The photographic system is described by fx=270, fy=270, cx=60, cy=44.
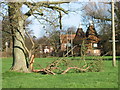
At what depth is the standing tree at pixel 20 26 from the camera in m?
17.0

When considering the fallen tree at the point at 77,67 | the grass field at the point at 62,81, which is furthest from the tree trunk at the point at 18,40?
the grass field at the point at 62,81

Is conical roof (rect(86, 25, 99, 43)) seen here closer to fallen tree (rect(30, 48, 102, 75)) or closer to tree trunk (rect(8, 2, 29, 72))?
fallen tree (rect(30, 48, 102, 75))

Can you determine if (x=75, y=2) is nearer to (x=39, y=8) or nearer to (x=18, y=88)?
(x=39, y=8)

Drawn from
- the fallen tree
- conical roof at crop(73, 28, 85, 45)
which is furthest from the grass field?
conical roof at crop(73, 28, 85, 45)

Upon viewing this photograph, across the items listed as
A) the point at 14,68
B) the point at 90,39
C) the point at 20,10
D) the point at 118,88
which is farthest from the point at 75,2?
the point at 90,39

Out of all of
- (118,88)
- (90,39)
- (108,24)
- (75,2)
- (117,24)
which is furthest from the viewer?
(90,39)

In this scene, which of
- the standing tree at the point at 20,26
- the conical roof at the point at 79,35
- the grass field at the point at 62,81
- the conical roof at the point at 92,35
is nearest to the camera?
the grass field at the point at 62,81

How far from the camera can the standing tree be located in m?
17.0

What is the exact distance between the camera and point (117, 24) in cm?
3991

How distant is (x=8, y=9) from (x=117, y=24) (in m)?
25.8

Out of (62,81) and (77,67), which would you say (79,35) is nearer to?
(77,67)

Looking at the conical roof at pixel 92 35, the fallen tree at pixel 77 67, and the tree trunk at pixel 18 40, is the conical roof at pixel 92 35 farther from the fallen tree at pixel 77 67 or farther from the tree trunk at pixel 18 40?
the tree trunk at pixel 18 40

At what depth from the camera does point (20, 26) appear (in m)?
17.6

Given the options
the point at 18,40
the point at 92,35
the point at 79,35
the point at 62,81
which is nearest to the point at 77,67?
the point at 18,40
